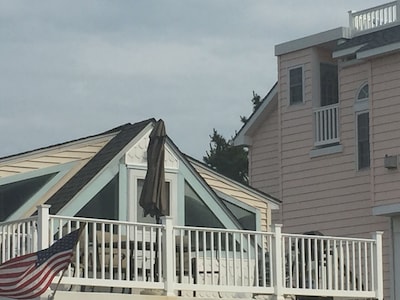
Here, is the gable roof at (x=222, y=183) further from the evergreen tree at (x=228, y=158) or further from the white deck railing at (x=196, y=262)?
the evergreen tree at (x=228, y=158)

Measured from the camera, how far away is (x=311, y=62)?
2691 centimetres

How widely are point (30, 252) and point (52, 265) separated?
0.87 meters

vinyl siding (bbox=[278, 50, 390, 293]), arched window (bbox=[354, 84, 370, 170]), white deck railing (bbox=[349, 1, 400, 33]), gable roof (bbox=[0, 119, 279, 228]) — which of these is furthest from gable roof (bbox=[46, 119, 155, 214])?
white deck railing (bbox=[349, 1, 400, 33])

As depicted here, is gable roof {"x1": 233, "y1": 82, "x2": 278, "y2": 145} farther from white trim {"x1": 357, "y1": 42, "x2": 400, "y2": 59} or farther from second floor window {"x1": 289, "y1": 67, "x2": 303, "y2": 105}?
white trim {"x1": 357, "y1": 42, "x2": 400, "y2": 59}

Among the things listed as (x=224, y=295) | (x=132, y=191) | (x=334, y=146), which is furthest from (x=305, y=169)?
(x=224, y=295)

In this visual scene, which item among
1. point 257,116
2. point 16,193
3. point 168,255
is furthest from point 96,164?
point 257,116

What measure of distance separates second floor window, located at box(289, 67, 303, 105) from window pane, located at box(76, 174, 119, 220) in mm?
9358

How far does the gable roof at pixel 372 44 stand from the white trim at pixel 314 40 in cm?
40

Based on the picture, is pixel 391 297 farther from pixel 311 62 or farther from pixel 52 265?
pixel 52 265

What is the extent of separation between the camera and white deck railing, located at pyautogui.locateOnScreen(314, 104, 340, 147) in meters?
26.3

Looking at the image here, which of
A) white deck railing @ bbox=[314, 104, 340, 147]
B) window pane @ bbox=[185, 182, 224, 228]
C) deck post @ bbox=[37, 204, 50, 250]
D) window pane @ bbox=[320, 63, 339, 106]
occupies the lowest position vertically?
deck post @ bbox=[37, 204, 50, 250]

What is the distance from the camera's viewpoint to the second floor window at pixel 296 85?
27.2 metres

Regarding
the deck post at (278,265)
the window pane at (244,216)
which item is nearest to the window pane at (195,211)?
the window pane at (244,216)

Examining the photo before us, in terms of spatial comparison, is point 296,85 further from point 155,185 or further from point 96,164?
point 155,185
